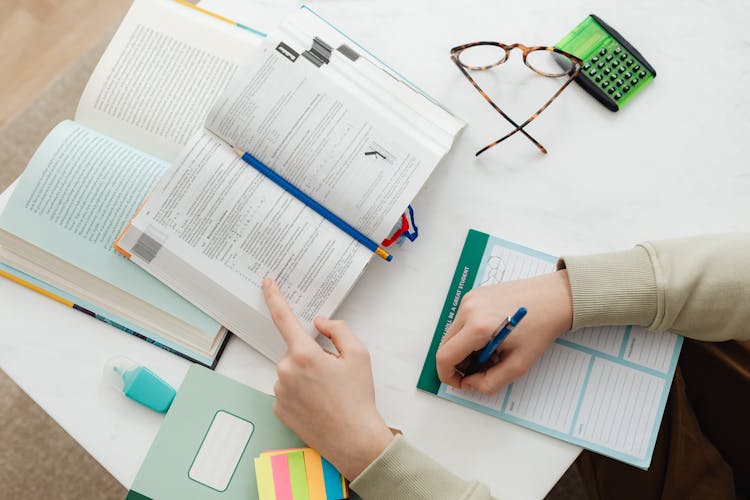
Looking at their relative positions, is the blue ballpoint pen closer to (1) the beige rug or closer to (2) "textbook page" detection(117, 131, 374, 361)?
(2) "textbook page" detection(117, 131, 374, 361)

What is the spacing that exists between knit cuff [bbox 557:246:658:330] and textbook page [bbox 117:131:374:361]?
0.27 metres

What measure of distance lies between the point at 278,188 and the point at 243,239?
80 mm

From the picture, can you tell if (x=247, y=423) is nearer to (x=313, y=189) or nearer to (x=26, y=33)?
(x=313, y=189)

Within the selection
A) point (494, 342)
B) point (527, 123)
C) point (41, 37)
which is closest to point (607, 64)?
point (527, 123)

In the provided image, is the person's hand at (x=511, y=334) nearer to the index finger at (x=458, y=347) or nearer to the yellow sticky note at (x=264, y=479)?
the index finger at (x=458, y=347)

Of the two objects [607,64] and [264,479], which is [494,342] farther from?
[607,64]

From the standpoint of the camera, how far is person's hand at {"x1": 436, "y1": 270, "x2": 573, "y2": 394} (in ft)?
2.61

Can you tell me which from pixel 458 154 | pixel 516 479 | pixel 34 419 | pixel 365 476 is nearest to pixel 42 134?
pixel 34 419

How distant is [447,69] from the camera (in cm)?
93

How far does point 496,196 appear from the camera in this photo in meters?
0.89

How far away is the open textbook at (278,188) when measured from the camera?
0.84 meters

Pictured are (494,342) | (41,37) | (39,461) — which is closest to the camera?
(494,342)

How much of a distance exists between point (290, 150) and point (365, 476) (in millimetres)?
417

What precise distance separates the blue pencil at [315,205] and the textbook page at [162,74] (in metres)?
0.13
